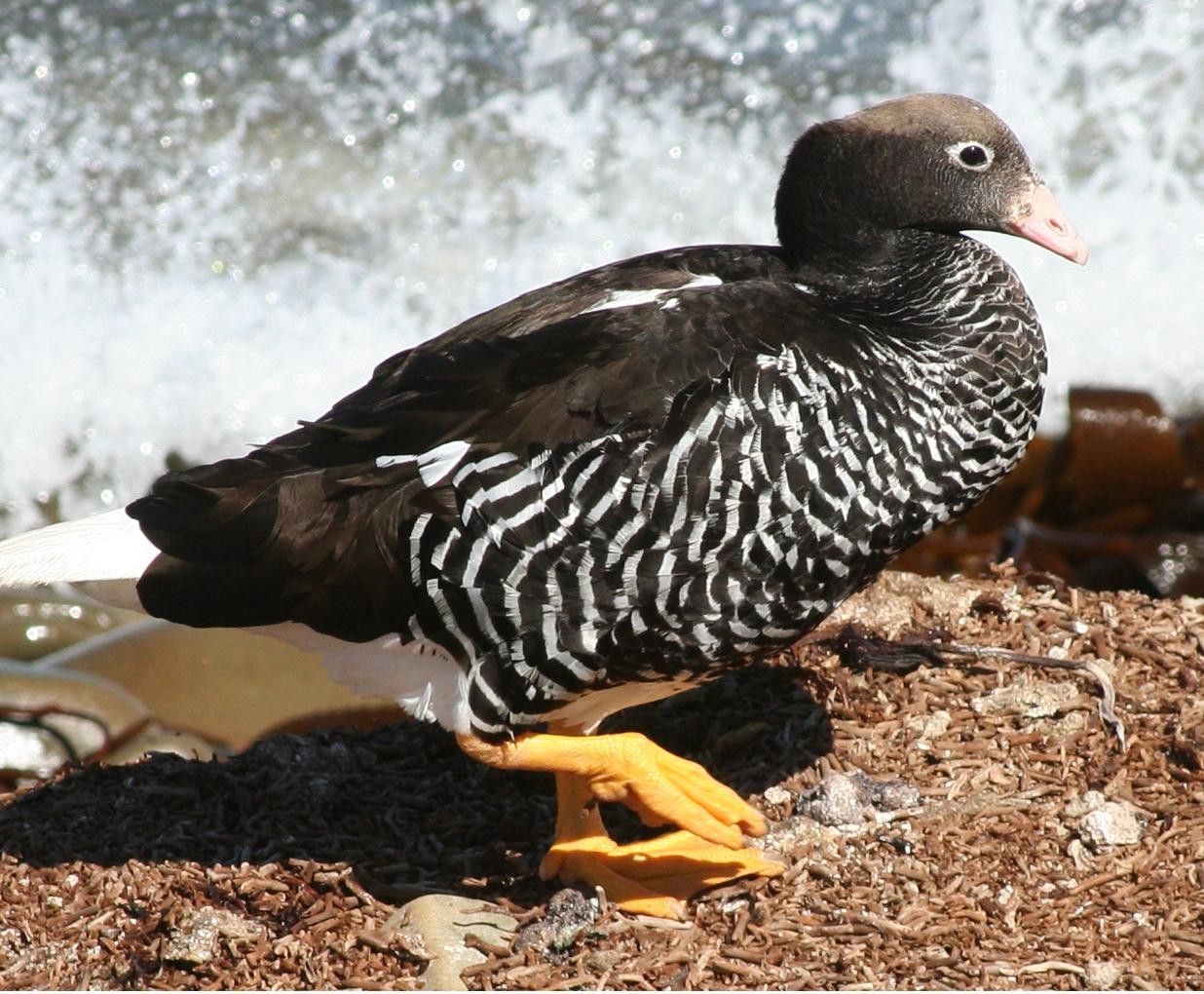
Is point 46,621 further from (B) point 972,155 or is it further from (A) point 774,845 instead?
(B) point 972,155

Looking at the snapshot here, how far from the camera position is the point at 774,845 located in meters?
4.42

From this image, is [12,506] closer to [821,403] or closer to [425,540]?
[425,540]

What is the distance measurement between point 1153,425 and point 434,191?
17.6 feet

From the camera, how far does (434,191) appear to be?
1095cm

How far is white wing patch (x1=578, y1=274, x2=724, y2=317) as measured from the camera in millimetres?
4270

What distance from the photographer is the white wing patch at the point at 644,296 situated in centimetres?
427

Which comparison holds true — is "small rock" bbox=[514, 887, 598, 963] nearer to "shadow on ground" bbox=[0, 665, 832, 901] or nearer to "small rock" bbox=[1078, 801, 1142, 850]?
"shadow on ground" bbox=[0, 665, 832, 901]

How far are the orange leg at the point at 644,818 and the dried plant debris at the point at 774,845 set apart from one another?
0.28ft

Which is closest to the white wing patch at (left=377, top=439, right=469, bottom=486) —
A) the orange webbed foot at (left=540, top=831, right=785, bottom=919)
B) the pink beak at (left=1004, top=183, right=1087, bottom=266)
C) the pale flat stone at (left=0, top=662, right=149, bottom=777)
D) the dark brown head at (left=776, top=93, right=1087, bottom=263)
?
the orange webbed foot at (left=540, top=831, right=785, bottom=919)

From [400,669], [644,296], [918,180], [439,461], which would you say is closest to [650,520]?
[439,461]

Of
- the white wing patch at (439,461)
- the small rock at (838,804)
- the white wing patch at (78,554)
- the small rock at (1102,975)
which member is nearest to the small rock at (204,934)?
the white wing patch at (78,554)

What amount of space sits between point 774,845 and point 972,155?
84.5 inches

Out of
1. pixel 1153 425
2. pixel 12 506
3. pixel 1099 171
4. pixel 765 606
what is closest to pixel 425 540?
pixel 765 606

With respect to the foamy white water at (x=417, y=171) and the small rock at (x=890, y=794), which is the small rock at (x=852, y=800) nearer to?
the small rock at (x=890, y=794)
